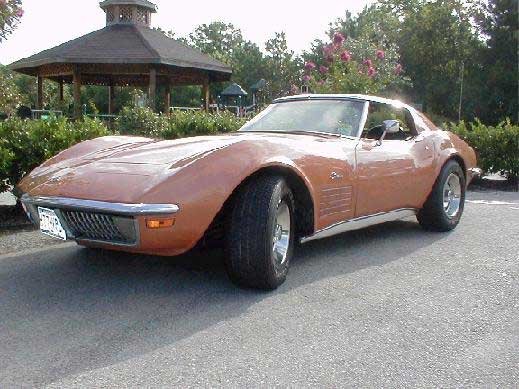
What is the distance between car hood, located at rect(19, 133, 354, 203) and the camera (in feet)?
11.6

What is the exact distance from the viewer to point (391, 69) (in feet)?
A: 64.4

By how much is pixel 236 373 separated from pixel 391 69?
59.7 ft

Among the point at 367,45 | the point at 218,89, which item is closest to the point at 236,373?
the point at 367,45

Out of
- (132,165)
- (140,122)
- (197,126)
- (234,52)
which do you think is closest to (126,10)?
(140,122)

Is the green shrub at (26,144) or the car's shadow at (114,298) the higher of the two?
the green shrub at (26,144)

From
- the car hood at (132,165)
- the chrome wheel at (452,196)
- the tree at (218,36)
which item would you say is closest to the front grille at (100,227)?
the car hood at (132,165)

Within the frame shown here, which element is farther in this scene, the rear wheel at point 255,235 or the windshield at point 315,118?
the windshield at point 315,118

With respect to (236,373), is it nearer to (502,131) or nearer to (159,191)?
(159,191)

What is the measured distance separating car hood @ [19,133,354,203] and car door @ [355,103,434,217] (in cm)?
48

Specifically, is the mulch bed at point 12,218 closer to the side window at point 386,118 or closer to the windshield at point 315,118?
the windshield at point 315,118

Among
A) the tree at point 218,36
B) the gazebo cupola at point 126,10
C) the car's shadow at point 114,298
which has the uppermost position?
the tree at point 218,36

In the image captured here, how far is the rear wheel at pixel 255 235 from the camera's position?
362cm

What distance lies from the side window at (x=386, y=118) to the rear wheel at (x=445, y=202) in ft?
1.79

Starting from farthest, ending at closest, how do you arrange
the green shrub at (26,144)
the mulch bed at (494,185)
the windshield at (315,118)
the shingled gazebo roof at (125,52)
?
the shingled gazebo roof at (125,52)
the mulch bed at (494,185)
the green shrub at (26,144)
the windshield at (315,118)
